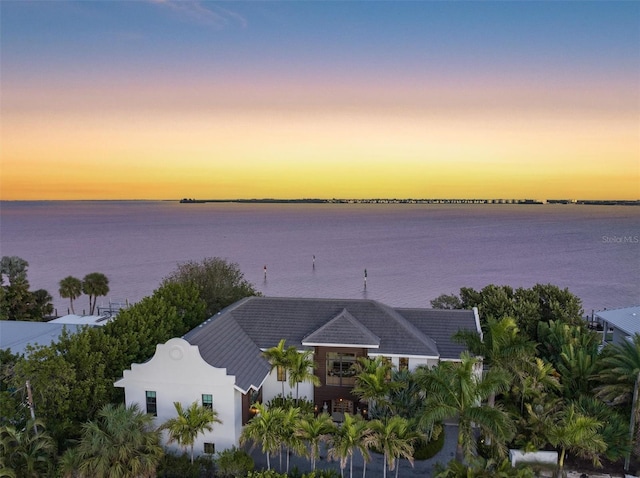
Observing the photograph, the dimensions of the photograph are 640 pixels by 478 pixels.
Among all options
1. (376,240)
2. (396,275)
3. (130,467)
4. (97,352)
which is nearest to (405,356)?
(130,467)

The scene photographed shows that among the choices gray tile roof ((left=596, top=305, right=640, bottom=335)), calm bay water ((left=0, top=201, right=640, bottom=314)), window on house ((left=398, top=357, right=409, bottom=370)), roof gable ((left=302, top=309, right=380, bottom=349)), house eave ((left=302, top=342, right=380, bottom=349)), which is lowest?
calm bay water ((left=0, top=201, right=640, bottom=314))

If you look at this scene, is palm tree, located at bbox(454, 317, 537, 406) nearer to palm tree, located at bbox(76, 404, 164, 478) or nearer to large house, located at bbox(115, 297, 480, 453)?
large house, located at bbox(115, 297, 480, 453)

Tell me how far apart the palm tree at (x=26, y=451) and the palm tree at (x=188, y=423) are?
4.13m

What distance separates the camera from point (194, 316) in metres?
27.9

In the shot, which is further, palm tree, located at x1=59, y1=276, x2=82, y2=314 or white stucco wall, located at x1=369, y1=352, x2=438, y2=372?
palm tree, located at x1=59, y1=276, x2=82, y2=314

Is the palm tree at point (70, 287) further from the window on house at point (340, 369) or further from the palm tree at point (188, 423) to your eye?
the window on house at point (340, 369)

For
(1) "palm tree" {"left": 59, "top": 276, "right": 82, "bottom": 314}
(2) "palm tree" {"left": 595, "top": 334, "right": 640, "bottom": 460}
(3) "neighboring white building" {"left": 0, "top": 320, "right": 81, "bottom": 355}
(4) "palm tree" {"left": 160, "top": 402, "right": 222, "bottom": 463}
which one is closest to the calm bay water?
(1) "palm tree" {"left": 59, "top": 276, "right": 82, "bottom": 314}

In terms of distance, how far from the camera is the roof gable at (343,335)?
22.5 metres

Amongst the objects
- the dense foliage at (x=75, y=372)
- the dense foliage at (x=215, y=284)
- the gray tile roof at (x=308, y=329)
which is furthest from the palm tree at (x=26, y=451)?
the dense foliage at (x=215, y=284)

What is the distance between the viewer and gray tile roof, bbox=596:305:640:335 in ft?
96.7

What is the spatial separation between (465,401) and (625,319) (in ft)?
73.0

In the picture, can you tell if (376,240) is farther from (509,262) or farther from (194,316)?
(194,316)

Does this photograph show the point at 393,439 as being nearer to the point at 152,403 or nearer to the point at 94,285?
the point at 152,403

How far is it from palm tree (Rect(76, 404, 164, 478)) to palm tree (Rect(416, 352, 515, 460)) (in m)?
10.0
